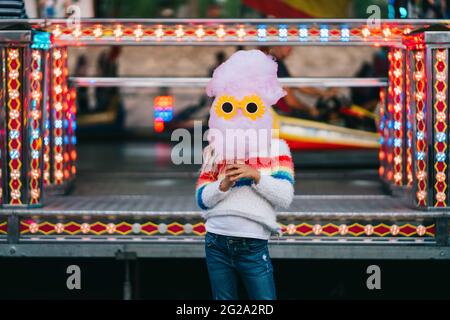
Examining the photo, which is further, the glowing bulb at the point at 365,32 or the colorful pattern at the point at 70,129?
the colorful pattern at the point at 70,129

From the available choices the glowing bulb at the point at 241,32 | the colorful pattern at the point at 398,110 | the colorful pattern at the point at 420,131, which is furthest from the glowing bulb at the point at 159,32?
the colorful pattern at the point at 398,110

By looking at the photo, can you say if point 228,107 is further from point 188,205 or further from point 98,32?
point 98,32

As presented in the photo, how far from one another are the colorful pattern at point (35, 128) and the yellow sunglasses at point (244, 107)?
2.82m

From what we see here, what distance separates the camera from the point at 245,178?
3848 mm

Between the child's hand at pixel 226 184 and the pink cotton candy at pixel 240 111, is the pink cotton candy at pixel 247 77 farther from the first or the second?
the child's hand at pixel 226 184

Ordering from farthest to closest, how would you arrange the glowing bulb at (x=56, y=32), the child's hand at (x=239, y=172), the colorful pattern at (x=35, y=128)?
the glowing bulb at (x=56, y=32) → the colorful pattern at (x=35, y=128) → the child's hand at (x=239, y=172)

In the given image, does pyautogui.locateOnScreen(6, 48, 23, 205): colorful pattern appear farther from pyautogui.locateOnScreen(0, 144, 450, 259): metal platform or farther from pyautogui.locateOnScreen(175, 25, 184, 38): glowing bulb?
pyautogui.locateOnScreen(175, 25, 184, 38): glowing bulb

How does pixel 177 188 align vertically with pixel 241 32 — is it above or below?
below

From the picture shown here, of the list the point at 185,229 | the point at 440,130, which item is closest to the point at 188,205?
the point at 185,229

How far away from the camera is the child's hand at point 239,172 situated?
12.5 ft

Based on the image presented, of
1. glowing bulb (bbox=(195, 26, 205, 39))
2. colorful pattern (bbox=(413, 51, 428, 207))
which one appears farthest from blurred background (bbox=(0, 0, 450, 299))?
glowing bulb (bbox=(195, 26, 205, 39))

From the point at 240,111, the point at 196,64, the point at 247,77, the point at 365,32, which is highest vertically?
the point at 196,64

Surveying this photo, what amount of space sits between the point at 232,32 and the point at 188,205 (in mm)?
1466

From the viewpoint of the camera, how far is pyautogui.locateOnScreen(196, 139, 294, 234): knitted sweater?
3.90 metres
